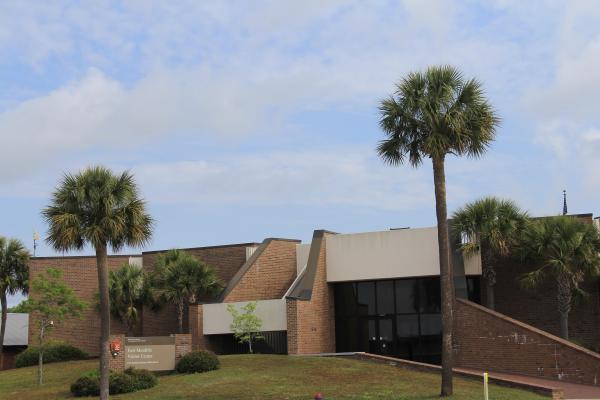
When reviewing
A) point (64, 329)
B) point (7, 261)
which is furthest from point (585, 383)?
point (7, 261)

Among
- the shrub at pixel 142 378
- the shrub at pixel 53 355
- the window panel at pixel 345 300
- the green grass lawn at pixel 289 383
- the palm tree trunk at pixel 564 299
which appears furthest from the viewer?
the shrub at pixel 53 355

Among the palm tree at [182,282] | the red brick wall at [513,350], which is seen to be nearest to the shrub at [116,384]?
the palm tree at [182,282]

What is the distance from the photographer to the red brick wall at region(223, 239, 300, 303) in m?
38.5

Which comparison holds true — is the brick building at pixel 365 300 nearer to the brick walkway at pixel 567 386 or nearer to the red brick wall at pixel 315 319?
the red brick wall at pixel 315 319

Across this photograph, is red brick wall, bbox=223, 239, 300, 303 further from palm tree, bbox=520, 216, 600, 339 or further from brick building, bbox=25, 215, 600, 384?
palm tree, bbox=520, 216, 600, 339

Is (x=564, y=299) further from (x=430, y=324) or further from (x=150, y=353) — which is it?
(x=150, y=353)

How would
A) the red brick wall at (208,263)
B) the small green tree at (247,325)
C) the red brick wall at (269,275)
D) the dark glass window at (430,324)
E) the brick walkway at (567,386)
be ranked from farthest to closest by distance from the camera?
1. the red brick wall at (208,263)
2. the red brick wall at (269,275)
3. the dark glass window at (430,324)
4. the small green tree at (247,325)
5. the brick walkway at (567,386)

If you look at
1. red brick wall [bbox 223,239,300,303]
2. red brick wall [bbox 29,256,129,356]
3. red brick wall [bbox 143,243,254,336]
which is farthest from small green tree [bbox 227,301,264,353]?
red brick wall [bbox 29,256,129,356]

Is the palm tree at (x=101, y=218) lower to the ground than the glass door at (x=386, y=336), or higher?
higher

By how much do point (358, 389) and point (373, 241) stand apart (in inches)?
483

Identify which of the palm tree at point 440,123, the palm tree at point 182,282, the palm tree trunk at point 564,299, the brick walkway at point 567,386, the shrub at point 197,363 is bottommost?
the brick walkway at point 567,386

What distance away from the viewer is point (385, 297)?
122 feet

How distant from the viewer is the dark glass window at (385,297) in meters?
37.0

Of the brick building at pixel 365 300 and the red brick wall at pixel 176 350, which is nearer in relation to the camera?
the red brick wall at pixel 176 350
